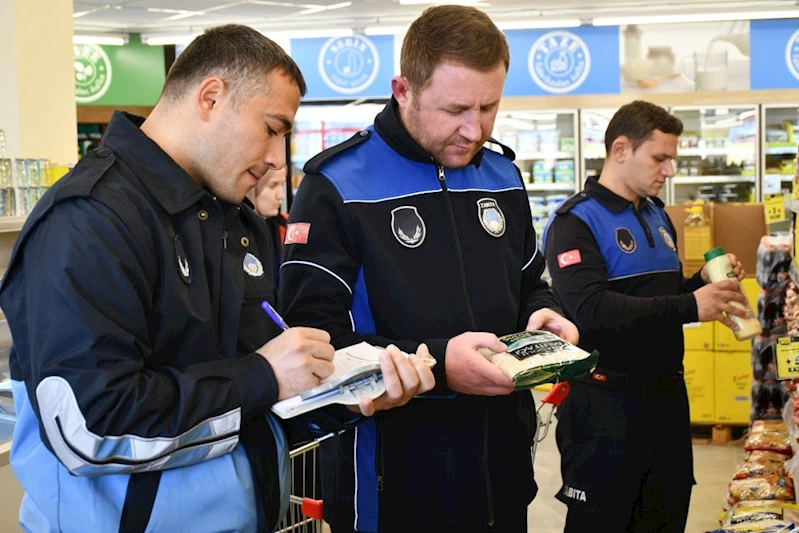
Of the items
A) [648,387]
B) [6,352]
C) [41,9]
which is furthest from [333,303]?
[41,9]

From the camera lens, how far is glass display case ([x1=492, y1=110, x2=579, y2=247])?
995 centimetres

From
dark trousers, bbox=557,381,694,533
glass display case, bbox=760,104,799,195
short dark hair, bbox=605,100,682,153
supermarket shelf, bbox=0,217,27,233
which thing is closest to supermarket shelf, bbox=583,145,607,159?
glass display case, bbox=760,104,799,195

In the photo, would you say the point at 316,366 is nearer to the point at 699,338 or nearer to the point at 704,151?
the point at 699,338

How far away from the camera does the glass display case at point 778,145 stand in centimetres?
947

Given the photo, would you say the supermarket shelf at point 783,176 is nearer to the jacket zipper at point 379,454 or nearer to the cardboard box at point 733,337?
the cardboard box at point 733,337

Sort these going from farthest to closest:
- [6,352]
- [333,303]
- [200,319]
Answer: [6,352] → [333,303] → [200,319]

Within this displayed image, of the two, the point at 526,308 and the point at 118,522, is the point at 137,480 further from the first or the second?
the point at 526,308

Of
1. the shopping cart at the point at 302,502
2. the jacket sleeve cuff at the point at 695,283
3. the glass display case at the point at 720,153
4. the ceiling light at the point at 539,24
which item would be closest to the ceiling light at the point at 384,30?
the ceiling light at the point at 539,24

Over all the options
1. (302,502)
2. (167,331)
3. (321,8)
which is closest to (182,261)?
(167,331)

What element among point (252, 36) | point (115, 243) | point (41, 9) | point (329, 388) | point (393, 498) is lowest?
point (393, 498)

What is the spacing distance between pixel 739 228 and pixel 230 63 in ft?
18.9

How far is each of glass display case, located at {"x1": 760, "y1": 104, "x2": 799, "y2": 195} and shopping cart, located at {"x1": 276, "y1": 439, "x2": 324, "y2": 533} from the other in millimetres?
7337

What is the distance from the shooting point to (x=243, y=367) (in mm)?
1536

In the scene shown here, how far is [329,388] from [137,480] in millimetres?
344
